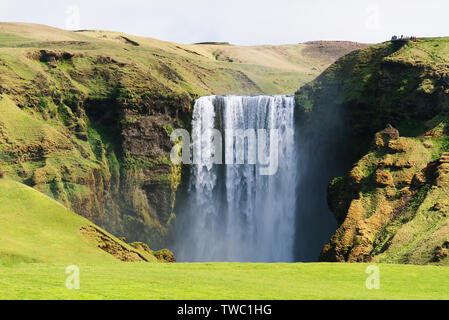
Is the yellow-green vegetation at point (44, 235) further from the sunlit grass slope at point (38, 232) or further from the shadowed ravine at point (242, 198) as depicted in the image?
the shadowed ravine at point (242, 198)

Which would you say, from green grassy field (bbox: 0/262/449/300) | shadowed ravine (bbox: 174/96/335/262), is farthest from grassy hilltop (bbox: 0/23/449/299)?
shadowed ravine (bbox: 174/96/335/262)

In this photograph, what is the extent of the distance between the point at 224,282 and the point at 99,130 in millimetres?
56338

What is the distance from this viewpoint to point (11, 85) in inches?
2835

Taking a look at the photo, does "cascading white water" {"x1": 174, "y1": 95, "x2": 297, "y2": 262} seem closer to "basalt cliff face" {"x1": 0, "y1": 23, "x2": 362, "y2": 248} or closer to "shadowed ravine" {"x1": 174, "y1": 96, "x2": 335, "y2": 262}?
"shadowed ravine" {"x1": 174, "y1": 96, "x2": 335, "y2": 262}

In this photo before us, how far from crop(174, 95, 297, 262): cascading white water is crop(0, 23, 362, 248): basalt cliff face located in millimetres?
2802

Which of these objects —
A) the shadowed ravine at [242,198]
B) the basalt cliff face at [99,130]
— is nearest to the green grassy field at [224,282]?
the basalt cliff face at [99,130]

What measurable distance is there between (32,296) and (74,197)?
50.0m

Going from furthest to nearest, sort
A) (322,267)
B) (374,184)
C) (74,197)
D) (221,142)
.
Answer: (221,142) < (74,197) < (374,184) < (322,267)

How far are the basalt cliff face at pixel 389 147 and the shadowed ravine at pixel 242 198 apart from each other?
5.24 metres

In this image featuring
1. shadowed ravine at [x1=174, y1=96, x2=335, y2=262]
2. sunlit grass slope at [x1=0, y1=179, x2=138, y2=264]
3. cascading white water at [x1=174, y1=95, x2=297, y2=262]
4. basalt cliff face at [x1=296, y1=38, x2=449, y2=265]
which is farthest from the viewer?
cascading white water at [x1=174, y1=95, x2=297, y2=262]

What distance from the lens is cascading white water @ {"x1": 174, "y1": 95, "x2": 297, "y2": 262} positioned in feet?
255

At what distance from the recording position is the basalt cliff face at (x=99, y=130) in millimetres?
68438

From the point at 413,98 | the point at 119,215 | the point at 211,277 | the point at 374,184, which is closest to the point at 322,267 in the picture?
the point at 211,277

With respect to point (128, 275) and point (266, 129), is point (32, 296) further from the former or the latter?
point (266, 129)
